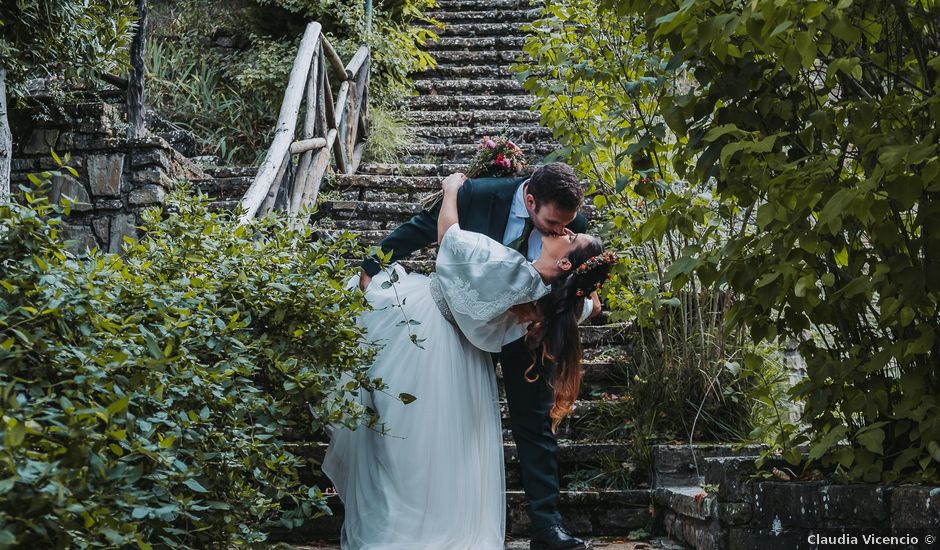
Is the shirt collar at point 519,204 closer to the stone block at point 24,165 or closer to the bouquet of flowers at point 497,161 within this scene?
the bouquet of flowers at point 497,161

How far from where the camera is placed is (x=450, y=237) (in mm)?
3854

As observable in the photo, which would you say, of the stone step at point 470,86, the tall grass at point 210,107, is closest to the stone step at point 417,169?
the tall grass at point 210,107

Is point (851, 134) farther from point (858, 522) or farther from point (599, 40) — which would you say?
point (599, 40)

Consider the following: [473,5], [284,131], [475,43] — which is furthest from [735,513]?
[473,5]

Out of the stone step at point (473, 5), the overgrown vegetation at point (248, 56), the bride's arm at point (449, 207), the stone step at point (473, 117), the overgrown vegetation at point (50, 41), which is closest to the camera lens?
the bride's arm at point (449, 207)

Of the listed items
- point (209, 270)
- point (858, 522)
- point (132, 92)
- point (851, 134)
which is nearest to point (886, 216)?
point (851, 134)

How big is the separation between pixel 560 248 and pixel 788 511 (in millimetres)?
1321

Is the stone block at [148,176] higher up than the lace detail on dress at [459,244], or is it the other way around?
the stone block at [148,176]

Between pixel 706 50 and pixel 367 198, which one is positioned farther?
pixel 367 198

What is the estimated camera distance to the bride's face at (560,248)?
3.81m

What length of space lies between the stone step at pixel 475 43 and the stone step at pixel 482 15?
452 mm

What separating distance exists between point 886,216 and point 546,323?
63.3 inches

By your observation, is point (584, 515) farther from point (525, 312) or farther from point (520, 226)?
point (520, 226)

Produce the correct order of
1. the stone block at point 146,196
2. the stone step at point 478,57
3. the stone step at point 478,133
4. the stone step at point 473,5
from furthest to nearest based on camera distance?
the stone step at point 473,5
the stone step at point 478,57
the stone step at point 478,133
the stone block at point 146,196
